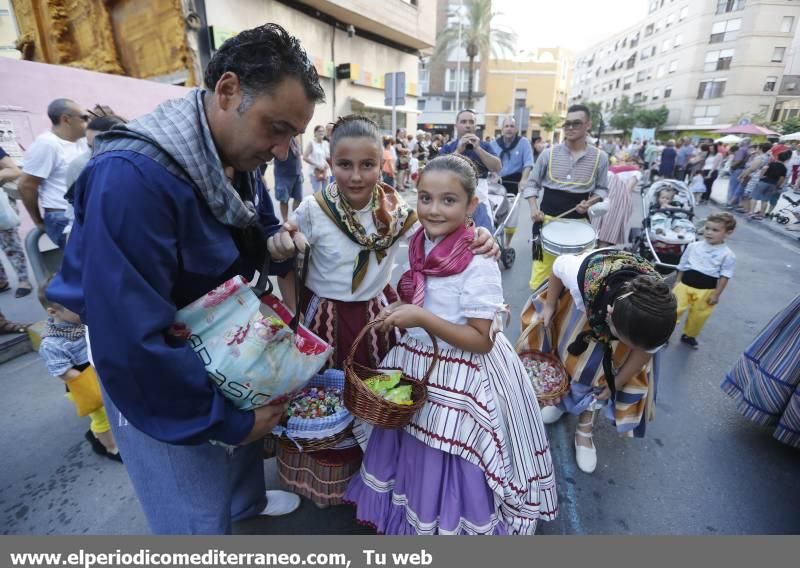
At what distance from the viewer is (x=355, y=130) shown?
1.91 metres

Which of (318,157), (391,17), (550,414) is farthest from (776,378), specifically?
(391,17)

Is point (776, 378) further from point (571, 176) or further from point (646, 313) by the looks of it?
point (571, 176)

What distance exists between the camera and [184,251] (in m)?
1.14

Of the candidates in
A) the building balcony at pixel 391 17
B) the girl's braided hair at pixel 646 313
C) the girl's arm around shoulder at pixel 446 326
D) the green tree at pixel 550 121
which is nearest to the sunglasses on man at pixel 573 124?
the girl's braided hair at pixel 646 313

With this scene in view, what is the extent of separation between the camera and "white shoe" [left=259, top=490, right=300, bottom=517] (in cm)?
218

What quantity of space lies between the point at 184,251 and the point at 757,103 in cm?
4945

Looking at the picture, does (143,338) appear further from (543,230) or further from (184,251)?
(543,230)

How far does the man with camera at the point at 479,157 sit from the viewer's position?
444cm

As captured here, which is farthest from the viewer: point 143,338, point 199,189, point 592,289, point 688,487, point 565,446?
point 565,446

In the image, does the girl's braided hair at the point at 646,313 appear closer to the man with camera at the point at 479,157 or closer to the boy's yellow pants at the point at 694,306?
the man with camera at the point at 479,157

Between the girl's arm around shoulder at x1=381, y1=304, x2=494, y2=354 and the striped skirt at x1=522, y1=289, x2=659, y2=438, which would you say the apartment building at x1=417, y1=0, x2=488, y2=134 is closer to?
the striped skirt at x1=522, y1=289, x2=659, y2=438

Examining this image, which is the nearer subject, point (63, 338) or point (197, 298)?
point (197, 298)

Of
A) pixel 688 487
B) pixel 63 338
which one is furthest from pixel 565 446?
pixel 63 338

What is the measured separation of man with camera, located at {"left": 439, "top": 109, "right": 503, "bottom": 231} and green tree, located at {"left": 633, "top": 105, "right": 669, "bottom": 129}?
46.5 meters
